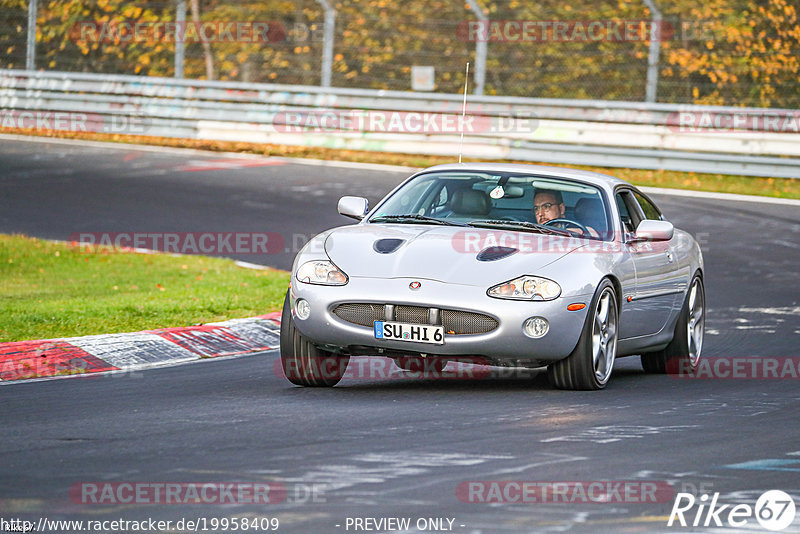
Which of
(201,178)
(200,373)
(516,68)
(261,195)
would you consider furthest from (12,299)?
(516,68)

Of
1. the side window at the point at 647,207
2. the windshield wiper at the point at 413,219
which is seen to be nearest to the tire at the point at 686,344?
the side window at the point at 647,207

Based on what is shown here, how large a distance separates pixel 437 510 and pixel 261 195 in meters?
14.6

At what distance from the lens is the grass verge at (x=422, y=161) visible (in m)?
21.2

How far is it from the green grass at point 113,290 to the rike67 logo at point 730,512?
5722 mm

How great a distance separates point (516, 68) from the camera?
24547mm

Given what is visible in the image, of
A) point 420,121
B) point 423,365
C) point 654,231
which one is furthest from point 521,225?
point 420,121

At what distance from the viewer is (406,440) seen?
656cm

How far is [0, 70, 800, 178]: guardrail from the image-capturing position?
21.6 m

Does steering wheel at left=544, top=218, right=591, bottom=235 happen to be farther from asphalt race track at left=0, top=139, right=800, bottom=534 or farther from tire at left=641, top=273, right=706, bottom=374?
tire at left=641, top=273, right=706, bottom=374

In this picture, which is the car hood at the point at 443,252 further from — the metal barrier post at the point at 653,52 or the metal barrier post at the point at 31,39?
the metal barrier post at the point at 31,39

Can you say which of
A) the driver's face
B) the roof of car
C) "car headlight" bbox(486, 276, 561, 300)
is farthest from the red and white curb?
"car headlight" bbox(486, 276, 561, 300)

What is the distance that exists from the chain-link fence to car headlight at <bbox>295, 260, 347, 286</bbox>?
48.8 ft

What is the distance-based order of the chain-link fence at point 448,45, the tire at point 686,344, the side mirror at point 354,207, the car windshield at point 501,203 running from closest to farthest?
1. the car windshield at point 501,203
2. the side mirror at point 354,207
3. the tire at point 686,344
4. the chain-link fence at point 448,45

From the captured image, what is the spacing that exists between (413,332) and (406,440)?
1.34 m
